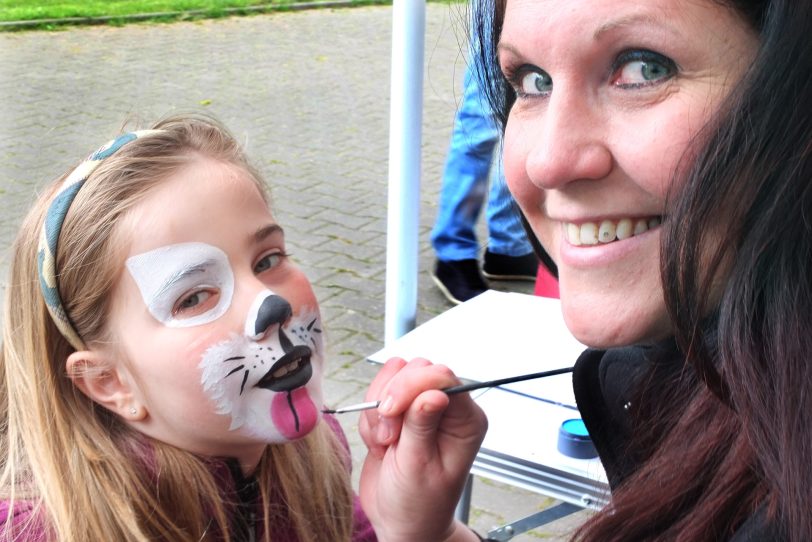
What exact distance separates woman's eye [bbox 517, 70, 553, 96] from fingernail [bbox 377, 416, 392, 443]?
0.51 metres

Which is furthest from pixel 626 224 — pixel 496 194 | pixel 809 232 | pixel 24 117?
pixel 24 117

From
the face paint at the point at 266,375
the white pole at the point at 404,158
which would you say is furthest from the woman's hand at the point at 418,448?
the white pole at the point at 404,158

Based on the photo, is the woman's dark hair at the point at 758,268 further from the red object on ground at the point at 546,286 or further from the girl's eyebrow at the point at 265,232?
the red object on ground at the point at 546,286

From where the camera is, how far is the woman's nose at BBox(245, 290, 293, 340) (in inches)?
53.4

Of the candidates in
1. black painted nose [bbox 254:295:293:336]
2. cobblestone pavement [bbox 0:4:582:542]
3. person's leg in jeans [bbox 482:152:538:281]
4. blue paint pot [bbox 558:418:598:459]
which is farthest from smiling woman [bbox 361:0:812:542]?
person's leg in jeans [bbox 482:152:538:281]

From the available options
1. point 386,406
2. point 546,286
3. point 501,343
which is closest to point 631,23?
point 386,406

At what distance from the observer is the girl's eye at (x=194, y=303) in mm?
1354

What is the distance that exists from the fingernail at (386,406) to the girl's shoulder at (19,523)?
47 centimetres

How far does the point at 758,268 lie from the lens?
0.94 metres

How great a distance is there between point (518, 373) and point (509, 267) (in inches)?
91.6

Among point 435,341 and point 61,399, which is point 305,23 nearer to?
point 435,341

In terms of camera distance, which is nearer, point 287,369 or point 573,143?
point 573,143

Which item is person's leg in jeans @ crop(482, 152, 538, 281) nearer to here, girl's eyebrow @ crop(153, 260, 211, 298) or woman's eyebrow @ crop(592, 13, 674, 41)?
girl's eyebrow @ crop(153, 260, 211, 298)

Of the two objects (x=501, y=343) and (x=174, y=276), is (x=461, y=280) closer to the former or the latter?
(x=501, y=343)
